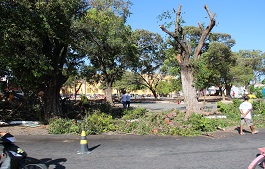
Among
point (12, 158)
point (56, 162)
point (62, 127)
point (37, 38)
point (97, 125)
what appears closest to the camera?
point (12, 158)

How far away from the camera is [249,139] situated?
34.7ft

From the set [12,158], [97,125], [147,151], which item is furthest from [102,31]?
[12,158]

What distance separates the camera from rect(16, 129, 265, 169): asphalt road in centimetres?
708

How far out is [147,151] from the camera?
8578 millimetres

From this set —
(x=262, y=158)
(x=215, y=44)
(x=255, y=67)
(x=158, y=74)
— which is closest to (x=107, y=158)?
(x=262, y=158)

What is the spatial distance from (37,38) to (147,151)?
6.48 m

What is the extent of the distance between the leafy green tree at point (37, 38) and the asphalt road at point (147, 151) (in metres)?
2.96

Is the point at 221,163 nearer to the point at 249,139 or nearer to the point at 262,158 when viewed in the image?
the point at 262,158

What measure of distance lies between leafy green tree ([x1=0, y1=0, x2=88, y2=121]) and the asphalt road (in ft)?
9.72

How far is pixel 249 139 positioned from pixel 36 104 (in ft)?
40.4

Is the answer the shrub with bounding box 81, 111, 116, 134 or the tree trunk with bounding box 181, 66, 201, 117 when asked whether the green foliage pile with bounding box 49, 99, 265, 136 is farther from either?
the tree trunk with bounding box 181, 66, 201, 117

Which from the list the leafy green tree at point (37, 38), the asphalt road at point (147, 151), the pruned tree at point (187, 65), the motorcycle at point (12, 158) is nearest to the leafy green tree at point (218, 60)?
the pruned tree at point (187, 65)

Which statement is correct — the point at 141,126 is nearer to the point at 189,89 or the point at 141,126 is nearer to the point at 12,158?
the point at 189,89

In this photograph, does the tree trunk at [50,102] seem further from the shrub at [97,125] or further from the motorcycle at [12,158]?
the motorcycle at [12,158]
